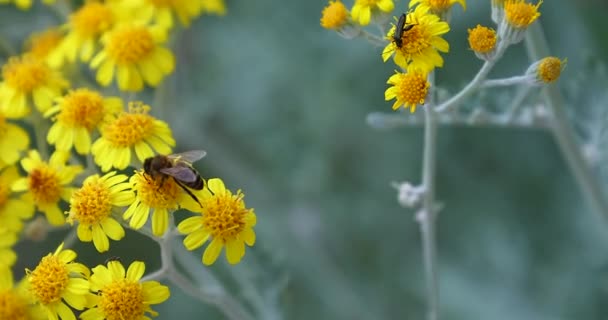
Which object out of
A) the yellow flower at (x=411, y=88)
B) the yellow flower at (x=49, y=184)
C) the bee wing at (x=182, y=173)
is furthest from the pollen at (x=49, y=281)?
the yellow flower at (x=411, y=88)

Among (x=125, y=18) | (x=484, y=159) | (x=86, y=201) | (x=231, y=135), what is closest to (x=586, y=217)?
(x=484, y=159)

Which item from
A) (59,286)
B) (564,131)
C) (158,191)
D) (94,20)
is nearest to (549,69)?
(564,131)

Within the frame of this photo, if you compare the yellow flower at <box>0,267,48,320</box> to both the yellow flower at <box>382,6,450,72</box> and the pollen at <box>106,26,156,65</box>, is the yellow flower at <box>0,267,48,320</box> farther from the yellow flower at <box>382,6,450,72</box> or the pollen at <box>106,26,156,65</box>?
the yellow flower at <box>382,6,450,72</box>

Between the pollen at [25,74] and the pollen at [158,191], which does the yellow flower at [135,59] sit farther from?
the pollen at [158,191]

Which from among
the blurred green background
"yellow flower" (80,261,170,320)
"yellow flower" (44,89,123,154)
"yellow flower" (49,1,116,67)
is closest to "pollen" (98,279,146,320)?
"yellow flower" (80,261,170,320)

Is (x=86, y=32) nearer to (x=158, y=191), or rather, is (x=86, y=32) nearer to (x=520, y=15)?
(x=158, y=191)

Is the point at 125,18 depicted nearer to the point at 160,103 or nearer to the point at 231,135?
the point at 160,103
